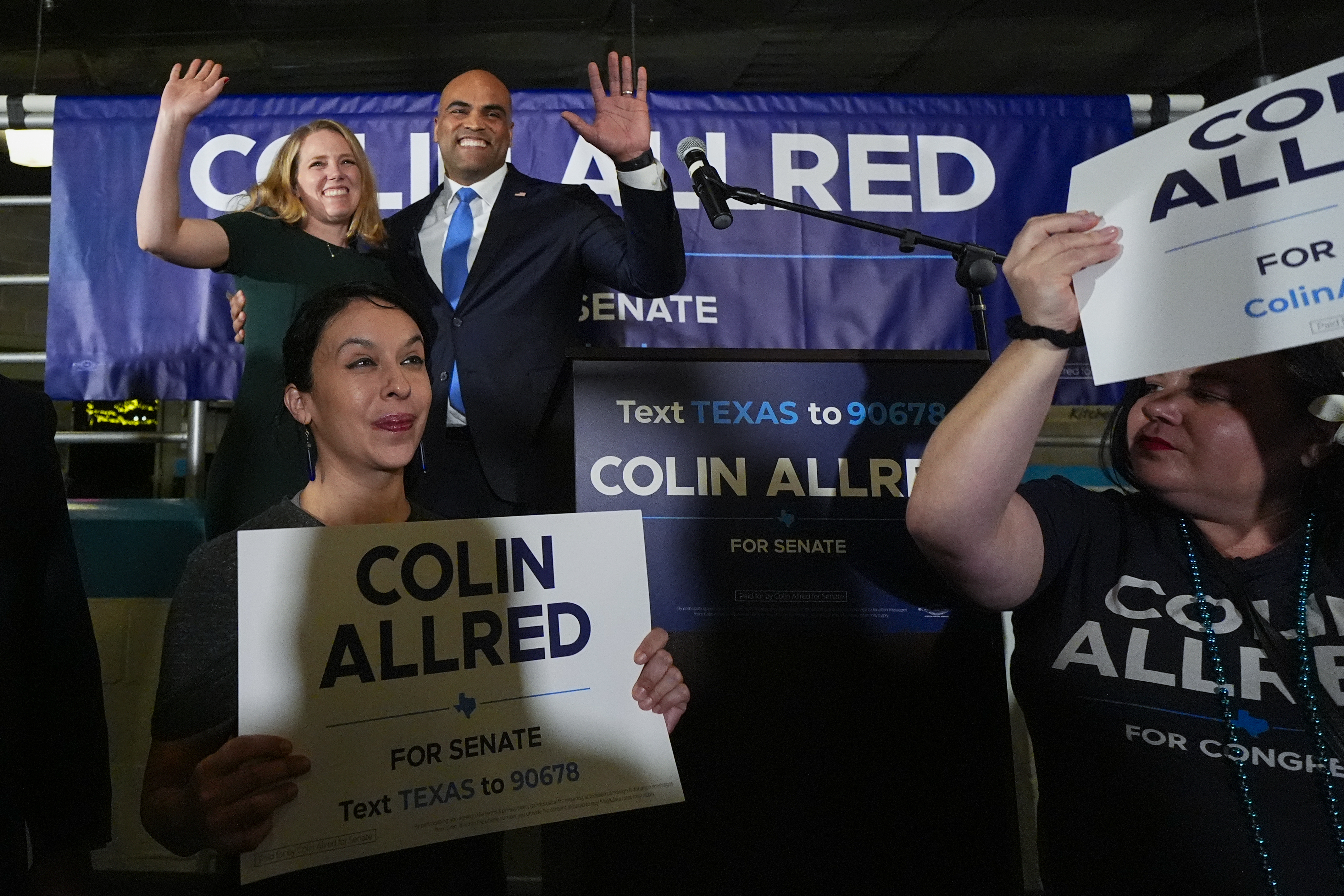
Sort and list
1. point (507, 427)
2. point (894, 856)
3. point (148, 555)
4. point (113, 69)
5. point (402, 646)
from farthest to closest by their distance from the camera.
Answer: point (113, 69) → point (148, 555) → point (507, 427) → point (894, 856) → point (402, 646)

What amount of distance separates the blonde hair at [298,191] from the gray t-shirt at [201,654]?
4.98 feet

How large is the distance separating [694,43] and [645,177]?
3322 millimetres

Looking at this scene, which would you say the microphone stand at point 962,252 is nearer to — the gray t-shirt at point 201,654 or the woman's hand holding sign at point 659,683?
the woman's hand holding sign at point 659,683

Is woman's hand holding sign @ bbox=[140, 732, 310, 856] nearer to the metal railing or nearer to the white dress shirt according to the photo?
the white dress shirt

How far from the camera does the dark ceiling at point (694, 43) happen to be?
187 inches

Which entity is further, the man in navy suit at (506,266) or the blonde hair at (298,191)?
the blonde hair at (298,191)

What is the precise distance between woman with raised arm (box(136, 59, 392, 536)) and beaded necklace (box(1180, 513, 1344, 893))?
6.16ft

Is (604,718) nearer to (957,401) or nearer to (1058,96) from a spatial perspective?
(957,401)

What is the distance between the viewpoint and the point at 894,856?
1.30 metres

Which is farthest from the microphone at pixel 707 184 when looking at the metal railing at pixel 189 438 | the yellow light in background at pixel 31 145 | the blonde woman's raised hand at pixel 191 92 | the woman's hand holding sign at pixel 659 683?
the yellow light in background at pixel 31 145

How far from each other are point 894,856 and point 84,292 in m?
2.74

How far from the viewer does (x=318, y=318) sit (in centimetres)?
149

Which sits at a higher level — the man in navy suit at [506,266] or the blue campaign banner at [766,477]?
the man in navy suit at [506,266]

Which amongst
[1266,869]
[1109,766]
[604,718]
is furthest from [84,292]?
[1266,869]
